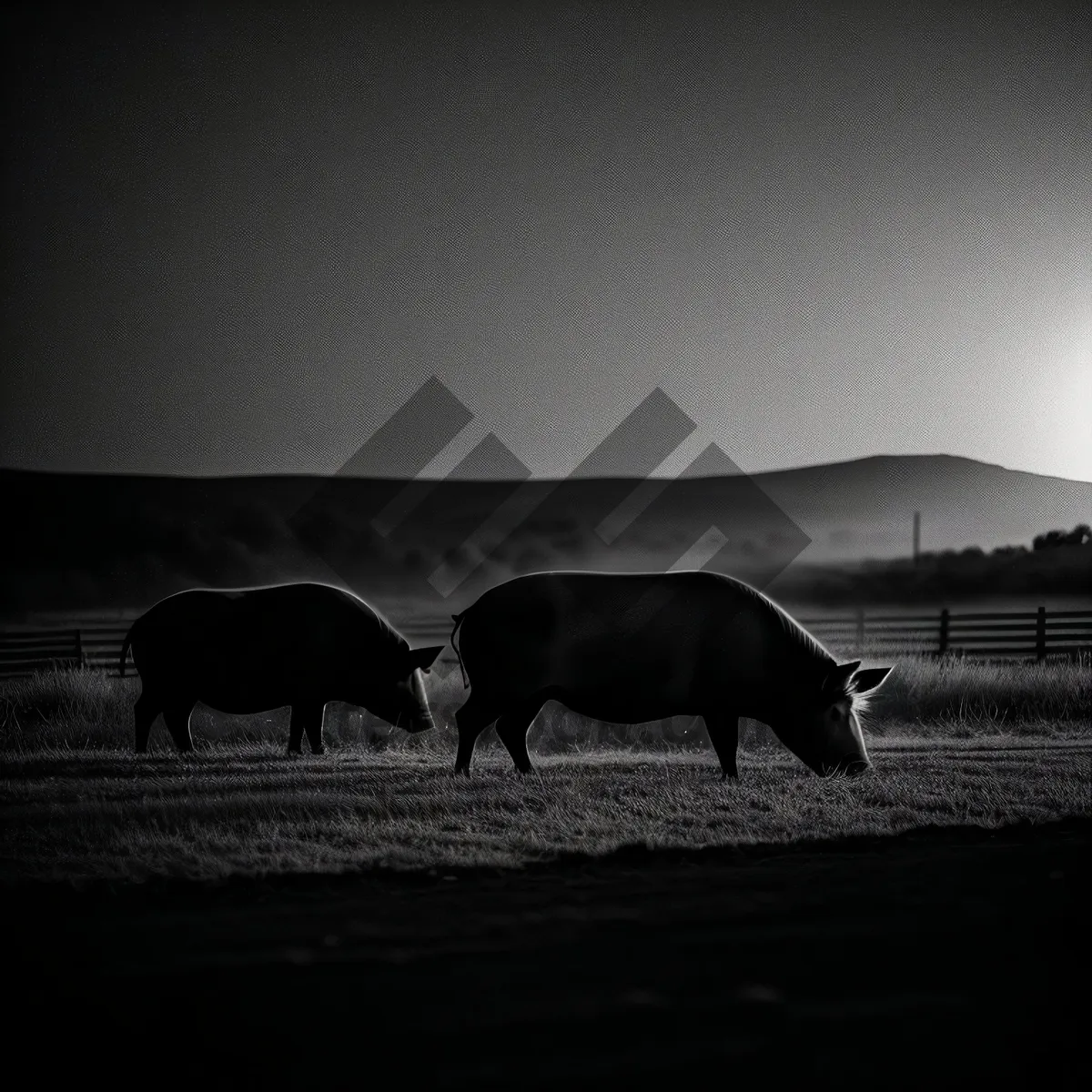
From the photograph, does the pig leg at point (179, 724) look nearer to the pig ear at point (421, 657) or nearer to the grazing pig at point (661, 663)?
the pig ear at point (421, 657)

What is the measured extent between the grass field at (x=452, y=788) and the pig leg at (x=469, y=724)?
0.29 metres

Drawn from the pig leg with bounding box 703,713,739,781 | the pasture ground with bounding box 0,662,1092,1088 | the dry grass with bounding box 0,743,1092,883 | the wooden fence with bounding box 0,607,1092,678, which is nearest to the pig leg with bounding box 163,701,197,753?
the dry grass with bounding box 0,743,1092,883

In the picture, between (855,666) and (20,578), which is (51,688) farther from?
(20,578)

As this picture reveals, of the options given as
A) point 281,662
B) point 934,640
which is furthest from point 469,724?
point 934,640

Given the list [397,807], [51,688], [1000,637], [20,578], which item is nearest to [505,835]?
[397,807]

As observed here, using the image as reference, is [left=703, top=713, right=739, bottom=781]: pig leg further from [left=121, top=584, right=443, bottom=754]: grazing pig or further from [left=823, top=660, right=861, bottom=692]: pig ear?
[left=121, top=584, right=443, bottom=754]: grazing pig

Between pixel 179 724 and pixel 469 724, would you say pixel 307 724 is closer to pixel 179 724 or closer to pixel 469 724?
pixel 179 724

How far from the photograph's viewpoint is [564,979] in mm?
3998

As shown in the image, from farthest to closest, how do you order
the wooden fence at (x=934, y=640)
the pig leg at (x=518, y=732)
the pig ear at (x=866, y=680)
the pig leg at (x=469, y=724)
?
the wooden fence at (x=934, y=640)
the pig leg at (x=518, y=732)
the pig leg at (x=469, y=724)
the pig ear at (x=866, y=680)

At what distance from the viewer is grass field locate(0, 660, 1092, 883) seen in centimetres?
653

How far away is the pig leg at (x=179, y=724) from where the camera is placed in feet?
36.5

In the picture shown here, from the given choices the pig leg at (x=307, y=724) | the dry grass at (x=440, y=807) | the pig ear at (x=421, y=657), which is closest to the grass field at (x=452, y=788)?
the dry grass at (x=440, y=807)

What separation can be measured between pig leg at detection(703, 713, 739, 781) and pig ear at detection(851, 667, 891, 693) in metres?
0.99

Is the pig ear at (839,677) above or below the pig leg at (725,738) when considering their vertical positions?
above
